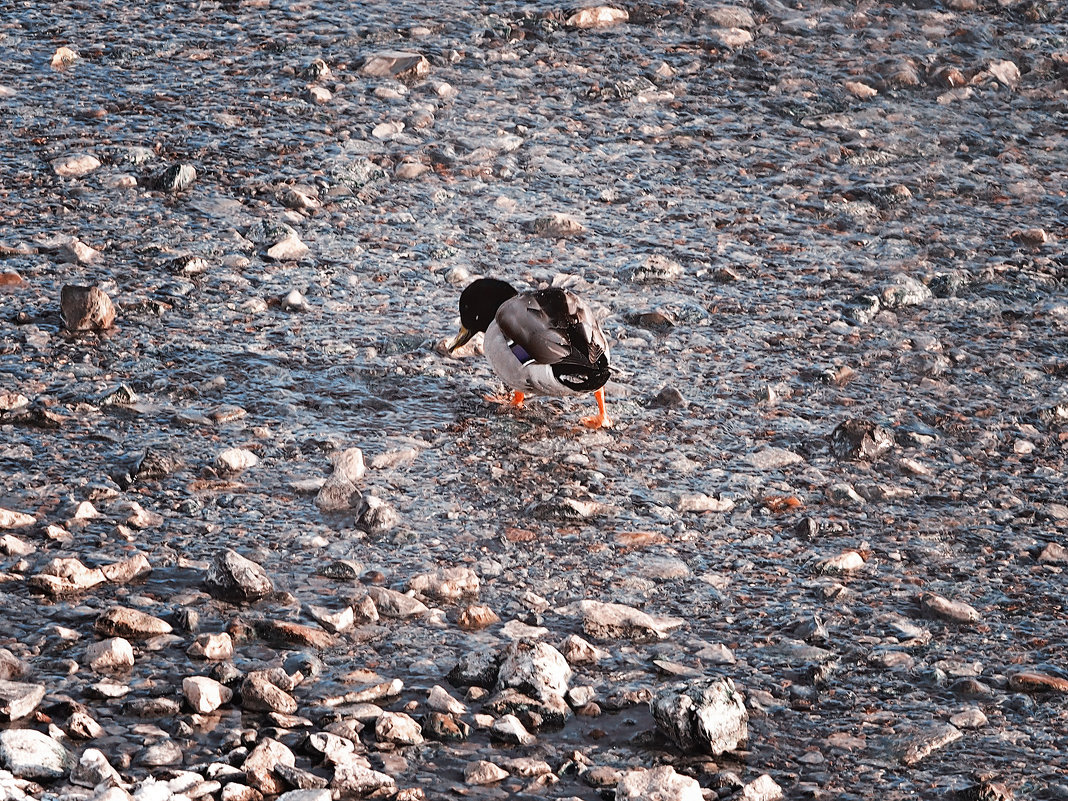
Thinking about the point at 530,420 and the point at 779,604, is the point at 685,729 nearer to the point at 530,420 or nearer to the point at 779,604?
the point at 779,604

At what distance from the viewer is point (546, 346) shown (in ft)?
22.4

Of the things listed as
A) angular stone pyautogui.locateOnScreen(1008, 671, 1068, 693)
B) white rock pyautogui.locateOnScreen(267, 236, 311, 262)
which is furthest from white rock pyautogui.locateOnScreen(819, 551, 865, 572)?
white rock pyautogui.locateOnScreen(267, 236, 311, 262)

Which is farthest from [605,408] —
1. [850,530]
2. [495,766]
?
[495,766]

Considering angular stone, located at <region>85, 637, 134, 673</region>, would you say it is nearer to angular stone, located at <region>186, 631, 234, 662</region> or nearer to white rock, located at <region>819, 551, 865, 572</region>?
angular stone, located at <region>186, 631, 234, 662</region>

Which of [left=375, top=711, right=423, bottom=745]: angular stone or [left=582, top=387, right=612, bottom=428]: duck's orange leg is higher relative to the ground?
[left=582, top=387, right=612, bottom=428]: duck's orange leg

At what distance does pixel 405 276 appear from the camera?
326 inches

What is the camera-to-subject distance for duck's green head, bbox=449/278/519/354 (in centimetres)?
733

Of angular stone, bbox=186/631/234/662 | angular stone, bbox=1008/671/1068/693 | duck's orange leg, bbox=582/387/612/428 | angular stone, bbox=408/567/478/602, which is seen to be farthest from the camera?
duck's orange leg, bbox=582/387/612/428

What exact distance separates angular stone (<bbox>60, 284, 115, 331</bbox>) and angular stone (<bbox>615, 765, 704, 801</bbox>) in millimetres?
4404

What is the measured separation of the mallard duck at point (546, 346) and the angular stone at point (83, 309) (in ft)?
6.67

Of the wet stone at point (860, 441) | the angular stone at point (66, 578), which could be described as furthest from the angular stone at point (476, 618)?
the wet stone at point (860, 441)

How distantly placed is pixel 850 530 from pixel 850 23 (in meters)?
7.75

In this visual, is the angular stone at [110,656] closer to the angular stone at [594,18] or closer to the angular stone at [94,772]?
the angular stone at [94,772]

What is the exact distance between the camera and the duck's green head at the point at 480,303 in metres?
7.33
